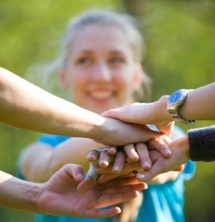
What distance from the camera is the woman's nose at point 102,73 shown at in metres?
A: 3.34

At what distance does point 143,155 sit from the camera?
2391 mm

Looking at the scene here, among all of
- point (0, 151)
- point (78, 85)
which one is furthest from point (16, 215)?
point (78, 85)

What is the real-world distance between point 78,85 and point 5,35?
528cm

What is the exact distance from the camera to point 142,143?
2.48m

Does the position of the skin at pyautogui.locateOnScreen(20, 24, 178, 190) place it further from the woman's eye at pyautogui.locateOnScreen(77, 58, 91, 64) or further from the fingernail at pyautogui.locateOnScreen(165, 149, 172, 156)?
the fingernail at pyautogui.locateOnScreen(165, 149, 172, 156)

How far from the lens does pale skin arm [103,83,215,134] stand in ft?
7.20

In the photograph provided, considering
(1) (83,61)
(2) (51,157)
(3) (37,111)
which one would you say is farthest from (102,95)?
(3) (37,111)

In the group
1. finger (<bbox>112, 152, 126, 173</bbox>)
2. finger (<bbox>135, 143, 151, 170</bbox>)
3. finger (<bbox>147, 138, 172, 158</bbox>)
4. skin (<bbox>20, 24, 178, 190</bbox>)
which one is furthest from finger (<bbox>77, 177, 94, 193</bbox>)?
skin (<bbox>20, 24, 178, 190</bbox>)

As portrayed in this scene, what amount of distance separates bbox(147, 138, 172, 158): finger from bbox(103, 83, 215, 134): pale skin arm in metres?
0.07

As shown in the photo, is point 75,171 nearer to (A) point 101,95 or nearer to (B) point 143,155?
(B) point 143,155

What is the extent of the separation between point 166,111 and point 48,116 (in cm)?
51

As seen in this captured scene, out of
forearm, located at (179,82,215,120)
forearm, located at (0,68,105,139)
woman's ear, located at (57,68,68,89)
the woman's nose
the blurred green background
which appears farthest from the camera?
the blurred green background

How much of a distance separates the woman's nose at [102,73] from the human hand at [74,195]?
991 mm

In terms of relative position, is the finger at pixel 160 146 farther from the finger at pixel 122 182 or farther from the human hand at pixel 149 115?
the finger at pixel 122 182
